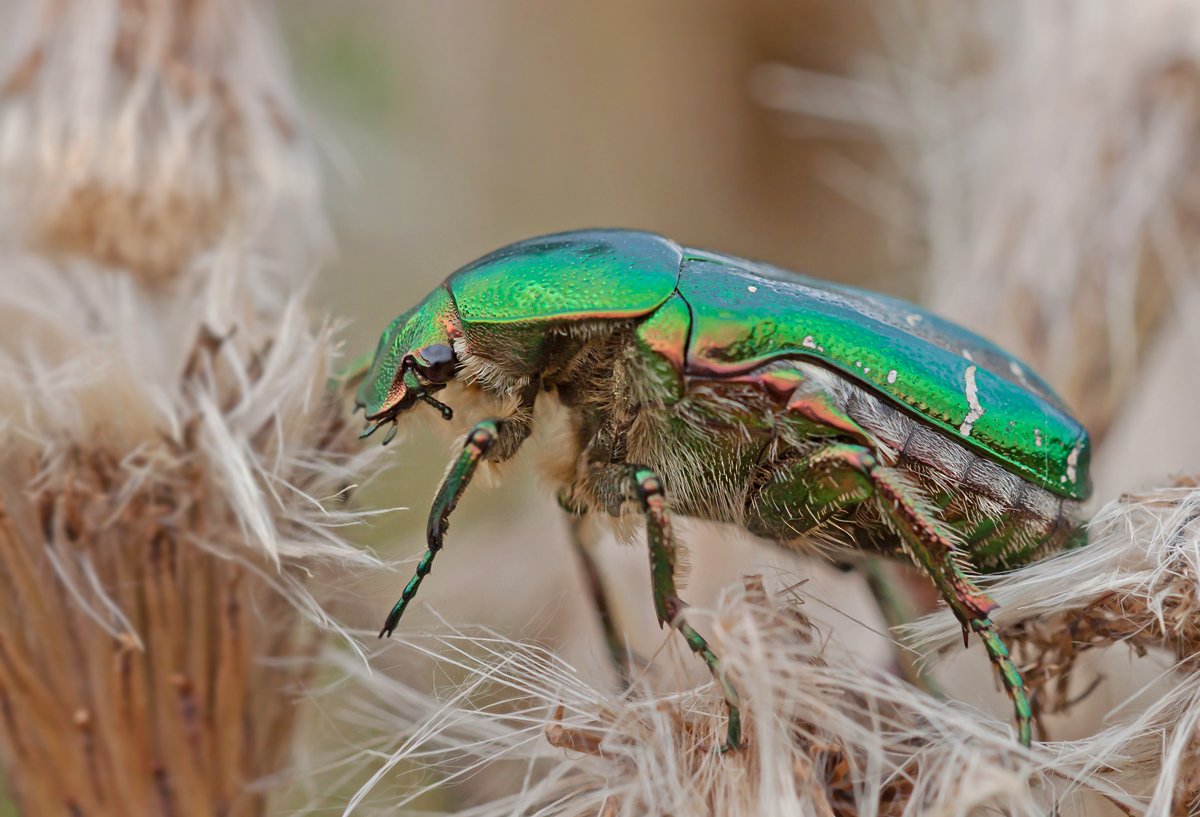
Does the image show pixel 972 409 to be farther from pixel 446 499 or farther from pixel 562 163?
pixel 562 163

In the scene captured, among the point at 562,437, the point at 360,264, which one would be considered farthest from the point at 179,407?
the point at 360,264

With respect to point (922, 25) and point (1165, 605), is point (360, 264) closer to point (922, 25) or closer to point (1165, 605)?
point (922, 25)

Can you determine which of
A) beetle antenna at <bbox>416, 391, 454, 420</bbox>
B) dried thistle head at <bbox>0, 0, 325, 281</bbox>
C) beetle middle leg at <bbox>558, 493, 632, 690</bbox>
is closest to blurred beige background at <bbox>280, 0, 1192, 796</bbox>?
beetle middle leg at <bbox>558, 493, 632, 690</bbox>

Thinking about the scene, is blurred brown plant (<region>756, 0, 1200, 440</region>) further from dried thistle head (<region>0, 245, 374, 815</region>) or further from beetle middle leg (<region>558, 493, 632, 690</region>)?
dried thistle head (<region>0, 245, 374, 815</region>)

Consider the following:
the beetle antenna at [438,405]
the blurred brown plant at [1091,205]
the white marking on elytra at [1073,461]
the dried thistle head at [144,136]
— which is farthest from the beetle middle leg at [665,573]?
the blurred brown plant at [1091,205]

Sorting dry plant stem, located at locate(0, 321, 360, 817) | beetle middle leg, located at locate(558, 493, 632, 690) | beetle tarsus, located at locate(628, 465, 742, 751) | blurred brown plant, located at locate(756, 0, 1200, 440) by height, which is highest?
blurred brown plant, located at locate(756, 0, 1200, 440)

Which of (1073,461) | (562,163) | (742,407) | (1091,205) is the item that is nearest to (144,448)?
(742,407)
